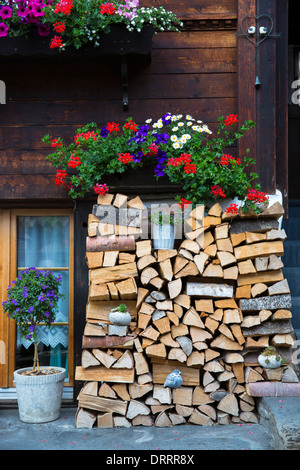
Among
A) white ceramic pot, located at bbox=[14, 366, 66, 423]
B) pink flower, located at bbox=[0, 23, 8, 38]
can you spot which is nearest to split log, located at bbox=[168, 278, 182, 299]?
white ceramic pot, located at bbox=[14, 366, 66, 423]

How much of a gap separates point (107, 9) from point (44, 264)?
2.16 m

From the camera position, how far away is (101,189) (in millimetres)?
4125

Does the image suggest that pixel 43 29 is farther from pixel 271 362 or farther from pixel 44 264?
pixel 271 362

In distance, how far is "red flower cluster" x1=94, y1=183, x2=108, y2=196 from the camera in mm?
4125

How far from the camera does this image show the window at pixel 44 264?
4.64m

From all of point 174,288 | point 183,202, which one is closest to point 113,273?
point 174,288

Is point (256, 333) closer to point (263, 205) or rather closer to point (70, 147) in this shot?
point (263, 205)

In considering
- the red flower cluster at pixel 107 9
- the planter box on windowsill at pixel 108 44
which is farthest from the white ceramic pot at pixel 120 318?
the red flower cluster at pixel 107 9

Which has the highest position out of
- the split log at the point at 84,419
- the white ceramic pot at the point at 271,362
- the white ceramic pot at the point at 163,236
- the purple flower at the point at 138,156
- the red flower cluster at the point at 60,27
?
the red flower cluster at the point at 60,27

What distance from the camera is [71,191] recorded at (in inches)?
168

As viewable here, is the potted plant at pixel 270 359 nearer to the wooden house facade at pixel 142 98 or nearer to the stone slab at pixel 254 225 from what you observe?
the stone slab at pixel 254 225

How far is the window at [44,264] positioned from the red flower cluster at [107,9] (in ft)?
5.39

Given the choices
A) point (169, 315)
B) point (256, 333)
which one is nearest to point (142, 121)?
point (169, 315)
